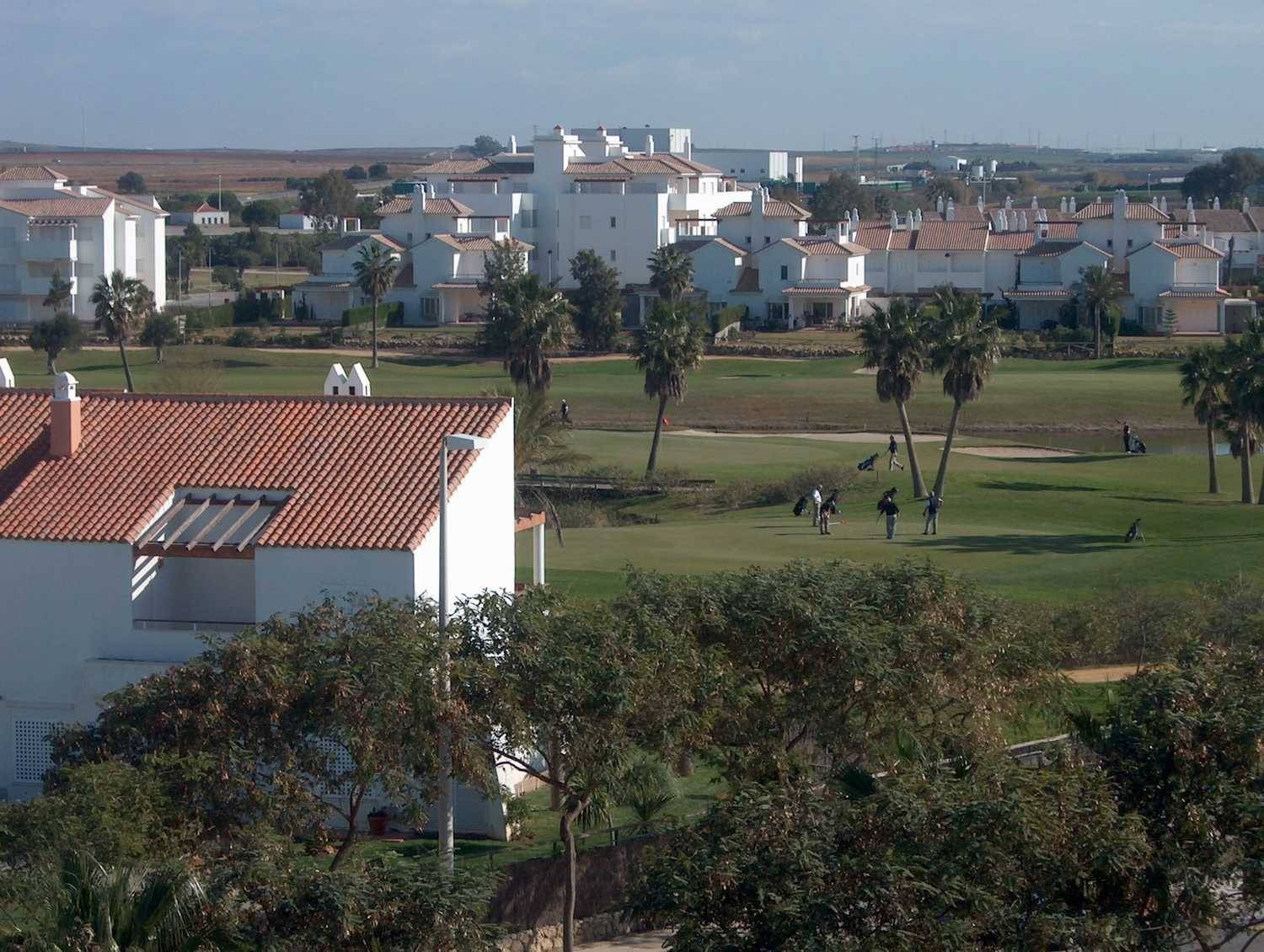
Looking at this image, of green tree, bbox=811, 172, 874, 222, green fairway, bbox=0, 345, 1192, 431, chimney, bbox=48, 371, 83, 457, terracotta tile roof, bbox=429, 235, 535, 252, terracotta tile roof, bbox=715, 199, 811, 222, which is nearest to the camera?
chimney, bbox=48, 371, 83, 457

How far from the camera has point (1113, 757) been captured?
54.0 ft

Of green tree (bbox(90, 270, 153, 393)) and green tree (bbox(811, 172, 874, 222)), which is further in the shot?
green tree (bbox(811, 172, 874, 222))

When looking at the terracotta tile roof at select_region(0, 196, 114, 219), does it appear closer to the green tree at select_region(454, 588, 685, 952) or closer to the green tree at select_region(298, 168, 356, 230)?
the green tree at select_region(298, 168, 356, 230)

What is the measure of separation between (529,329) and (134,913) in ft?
169

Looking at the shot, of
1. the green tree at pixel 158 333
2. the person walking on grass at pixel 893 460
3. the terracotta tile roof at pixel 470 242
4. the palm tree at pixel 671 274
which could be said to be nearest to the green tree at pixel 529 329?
the person walking on grass at pixel 893 460

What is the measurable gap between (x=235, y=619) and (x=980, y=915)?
15.5 metres

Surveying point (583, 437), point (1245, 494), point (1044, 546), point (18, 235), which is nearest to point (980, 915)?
point (1044, 546)

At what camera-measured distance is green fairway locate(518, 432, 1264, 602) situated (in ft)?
132

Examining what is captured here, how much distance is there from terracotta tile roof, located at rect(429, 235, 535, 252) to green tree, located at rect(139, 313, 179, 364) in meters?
20.0

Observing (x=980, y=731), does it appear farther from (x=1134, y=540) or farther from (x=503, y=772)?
(x=1134, y=540)

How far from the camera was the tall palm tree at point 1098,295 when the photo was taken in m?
92.2

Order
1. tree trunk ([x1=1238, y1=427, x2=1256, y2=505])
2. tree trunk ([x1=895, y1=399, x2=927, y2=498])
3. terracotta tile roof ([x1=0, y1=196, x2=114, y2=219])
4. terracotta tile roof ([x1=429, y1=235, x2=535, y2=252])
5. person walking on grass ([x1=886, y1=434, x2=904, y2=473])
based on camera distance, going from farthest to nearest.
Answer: terracotta tile roof ([x1=429, y1=235, x2=535, y2=252]) → terracotta tile roof ([x1=0, y1=196, x2=114, y2=219]) → person walking on grass ([x1=886, y1=434, x2=904, y2=473]) → tree trunk ([x1=895, y1=399, x2=927, y2=498]) → tree trunk ([x1=1238, y1=427, x2=1256, y2=505])

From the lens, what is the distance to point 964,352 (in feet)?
183

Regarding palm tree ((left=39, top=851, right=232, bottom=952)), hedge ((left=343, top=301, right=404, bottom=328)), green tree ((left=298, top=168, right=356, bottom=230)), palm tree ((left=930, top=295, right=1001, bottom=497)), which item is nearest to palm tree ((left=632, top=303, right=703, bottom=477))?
palm tree ((left=930, top=295, right=1001, bottom=497))
